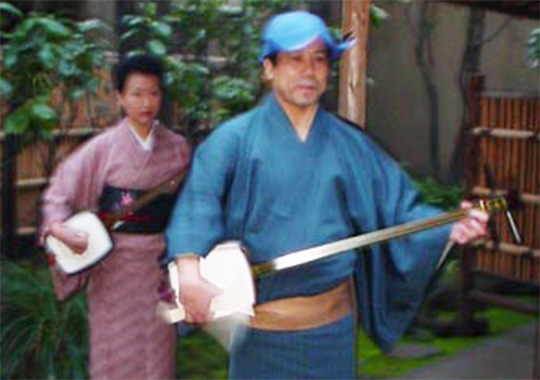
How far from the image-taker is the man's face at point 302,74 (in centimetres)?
333

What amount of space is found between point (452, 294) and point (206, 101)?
9.32 ft

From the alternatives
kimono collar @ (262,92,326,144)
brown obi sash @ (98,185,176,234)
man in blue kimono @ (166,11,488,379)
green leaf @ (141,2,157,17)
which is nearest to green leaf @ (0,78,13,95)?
green leaf @ (141,2,157,17)

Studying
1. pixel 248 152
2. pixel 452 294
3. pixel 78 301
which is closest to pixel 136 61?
pixel 248 152

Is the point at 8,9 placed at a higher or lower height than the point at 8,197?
higher

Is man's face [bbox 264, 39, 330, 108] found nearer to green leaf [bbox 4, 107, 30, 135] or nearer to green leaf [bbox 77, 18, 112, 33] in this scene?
green leaf [bbox 4, 107, 30, 135]

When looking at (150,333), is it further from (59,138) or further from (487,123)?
(487,123)

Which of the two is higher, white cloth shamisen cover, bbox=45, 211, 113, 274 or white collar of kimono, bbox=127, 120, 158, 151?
white collar of kimono, bbox=127, 120, 158, 151

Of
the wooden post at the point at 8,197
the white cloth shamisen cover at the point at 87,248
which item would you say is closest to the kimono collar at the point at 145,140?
the white cloth shamisen cover at the point at 87,248

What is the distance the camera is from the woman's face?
383cm

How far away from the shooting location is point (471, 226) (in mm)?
3188

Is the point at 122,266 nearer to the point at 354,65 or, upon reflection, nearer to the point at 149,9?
the point at 354,65

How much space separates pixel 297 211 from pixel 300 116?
31 cm

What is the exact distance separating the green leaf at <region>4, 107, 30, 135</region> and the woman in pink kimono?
0.58m

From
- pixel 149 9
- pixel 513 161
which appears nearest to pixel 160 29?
pixel 149 9
